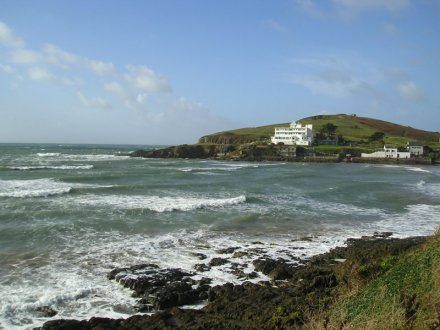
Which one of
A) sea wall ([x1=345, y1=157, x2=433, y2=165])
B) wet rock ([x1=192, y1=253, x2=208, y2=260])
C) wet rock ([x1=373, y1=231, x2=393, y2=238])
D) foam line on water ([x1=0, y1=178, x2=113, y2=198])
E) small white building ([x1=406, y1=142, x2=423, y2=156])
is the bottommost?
wet rock ([x1=192, y1=253, x2=208, y2=260])

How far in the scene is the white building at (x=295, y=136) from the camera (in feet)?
382

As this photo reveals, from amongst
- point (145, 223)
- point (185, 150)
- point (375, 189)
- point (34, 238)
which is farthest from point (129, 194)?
point (185, 150)

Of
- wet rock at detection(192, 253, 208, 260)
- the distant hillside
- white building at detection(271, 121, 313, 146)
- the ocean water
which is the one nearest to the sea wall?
the distant hillside

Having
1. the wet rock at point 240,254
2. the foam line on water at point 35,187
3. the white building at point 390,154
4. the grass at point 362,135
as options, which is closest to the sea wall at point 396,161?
the white building at point 390,154

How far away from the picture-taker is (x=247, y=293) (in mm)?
12625

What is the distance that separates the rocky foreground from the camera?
34.3 ft

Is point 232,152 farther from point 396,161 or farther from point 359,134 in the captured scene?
point 359,134

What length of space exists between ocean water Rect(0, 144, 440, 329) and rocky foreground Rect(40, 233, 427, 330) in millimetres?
691

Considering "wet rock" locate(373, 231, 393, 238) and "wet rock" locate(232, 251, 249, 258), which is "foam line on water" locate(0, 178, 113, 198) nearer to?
"wet rock" locate(232, 251, 249, 258)

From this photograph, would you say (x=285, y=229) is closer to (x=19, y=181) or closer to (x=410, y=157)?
(x=19, y=181)

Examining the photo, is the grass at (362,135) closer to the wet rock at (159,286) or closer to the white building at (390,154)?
the white building at (390,154)

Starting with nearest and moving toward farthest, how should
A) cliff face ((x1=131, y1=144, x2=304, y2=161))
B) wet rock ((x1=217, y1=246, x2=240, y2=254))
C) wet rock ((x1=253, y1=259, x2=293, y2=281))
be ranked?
wet rock ((x1=253, y1=259, x2=293, y2=281)), wet rock ((x1=217, y1=246, x2=240, y2=254)), cliff face ((x1=131, y1=144, x2=304, y2=161))

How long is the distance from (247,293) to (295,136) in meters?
108

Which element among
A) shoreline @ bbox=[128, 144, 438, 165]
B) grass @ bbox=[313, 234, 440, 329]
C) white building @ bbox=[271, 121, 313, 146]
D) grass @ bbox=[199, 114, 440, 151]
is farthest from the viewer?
grass @ bbox=[199, 114, 440, 151]
